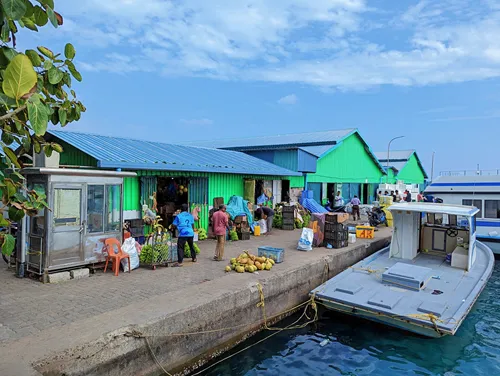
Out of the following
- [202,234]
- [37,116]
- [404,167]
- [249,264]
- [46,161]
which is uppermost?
[404,167]

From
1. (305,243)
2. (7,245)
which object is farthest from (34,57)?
(305,243)

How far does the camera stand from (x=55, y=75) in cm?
246

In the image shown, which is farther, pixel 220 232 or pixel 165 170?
pixel 165 170

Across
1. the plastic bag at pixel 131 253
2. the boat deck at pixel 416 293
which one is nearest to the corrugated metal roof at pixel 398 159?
the boat deck at pixel 416 293

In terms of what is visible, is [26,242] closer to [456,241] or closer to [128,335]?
[128,335]

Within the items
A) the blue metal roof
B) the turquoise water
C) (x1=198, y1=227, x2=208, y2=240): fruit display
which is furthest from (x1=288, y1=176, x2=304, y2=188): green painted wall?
the turquoise water

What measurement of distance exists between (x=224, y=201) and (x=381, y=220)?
947cm

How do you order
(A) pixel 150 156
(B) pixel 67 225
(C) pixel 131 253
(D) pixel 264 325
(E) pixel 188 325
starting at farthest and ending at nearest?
1. (A) pixel 150 156
2. (C) pixel 131 253
3. (D) pixel 264 325
4. (B) pixel 67 225
5. (E) pixel 188 325

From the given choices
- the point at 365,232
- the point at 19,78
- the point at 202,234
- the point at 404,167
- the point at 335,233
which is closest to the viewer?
the point at 19,78

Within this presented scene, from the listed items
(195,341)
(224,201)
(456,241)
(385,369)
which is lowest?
(385,369)

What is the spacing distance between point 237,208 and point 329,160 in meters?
9.68

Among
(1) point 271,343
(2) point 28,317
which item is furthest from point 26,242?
(1) point 271,343

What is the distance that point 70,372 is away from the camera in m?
4.51

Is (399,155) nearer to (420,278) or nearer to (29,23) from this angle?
(420,278)
